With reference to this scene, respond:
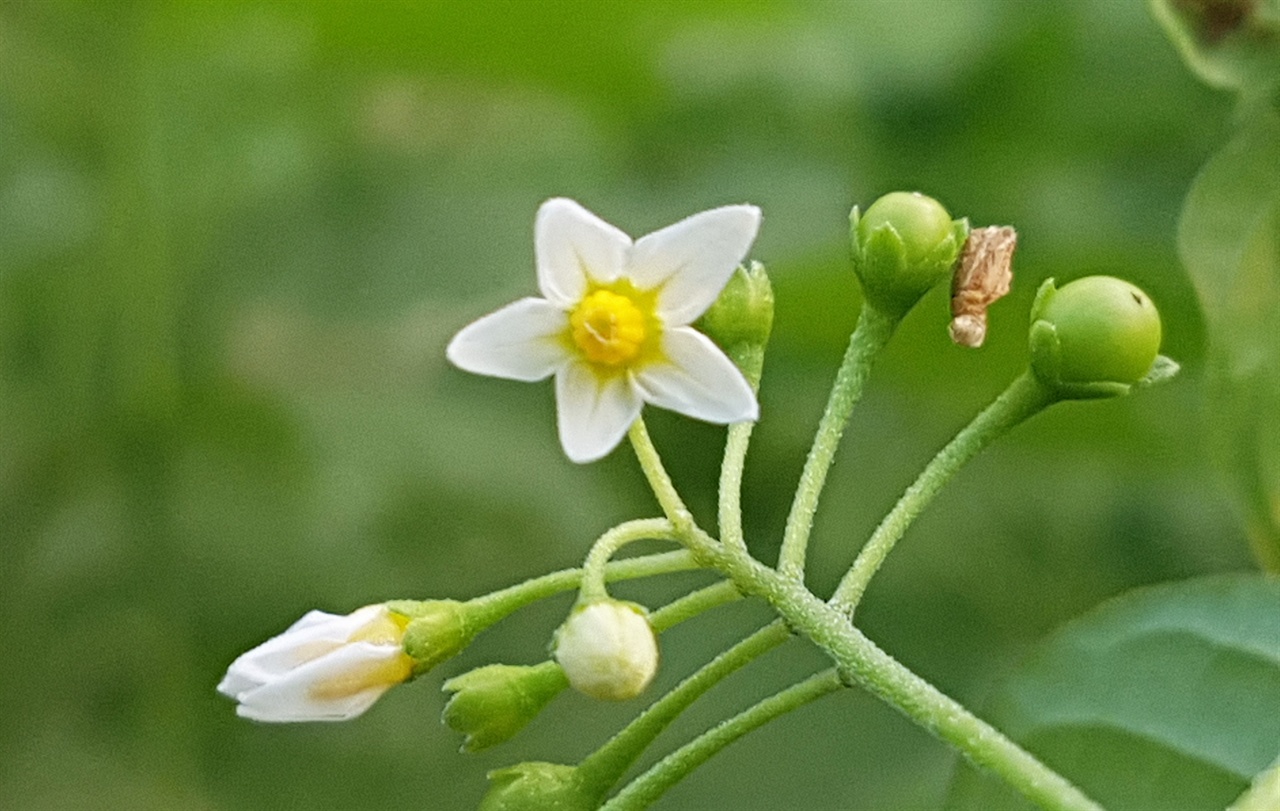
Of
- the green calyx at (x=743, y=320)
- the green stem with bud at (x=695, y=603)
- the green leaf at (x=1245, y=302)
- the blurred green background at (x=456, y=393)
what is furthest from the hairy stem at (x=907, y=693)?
the blurred green background at (x=456, y=393)

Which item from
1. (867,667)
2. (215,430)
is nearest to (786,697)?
(867,667)

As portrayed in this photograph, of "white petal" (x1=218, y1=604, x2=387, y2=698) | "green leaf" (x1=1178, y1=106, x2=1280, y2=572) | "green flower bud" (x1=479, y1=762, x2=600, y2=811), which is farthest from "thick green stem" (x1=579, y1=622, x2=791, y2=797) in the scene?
"green leaf" (x1=1178, y1=106, x2=1280, y2=572)

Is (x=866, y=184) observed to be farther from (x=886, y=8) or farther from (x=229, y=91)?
(x=229, y=91)

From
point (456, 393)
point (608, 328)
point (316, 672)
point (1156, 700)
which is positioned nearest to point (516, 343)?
point (608, 328)

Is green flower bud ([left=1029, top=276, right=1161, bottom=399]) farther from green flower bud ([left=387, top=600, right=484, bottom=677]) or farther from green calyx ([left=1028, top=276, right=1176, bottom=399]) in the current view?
green flower bud ([left=387, top=600, right=484, bottom=677])

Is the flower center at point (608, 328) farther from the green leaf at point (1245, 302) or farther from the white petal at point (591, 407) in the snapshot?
the green leaf at point (1245, 302)
